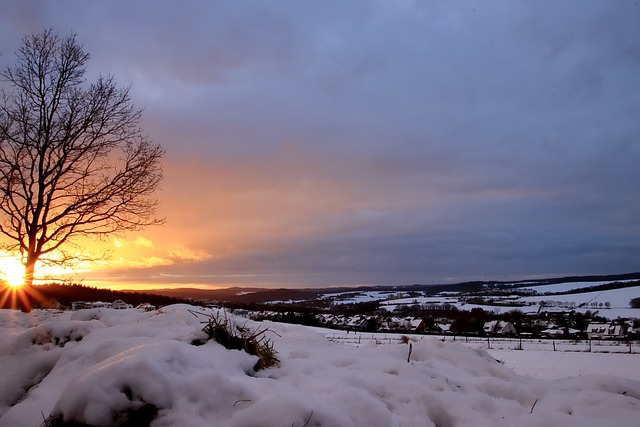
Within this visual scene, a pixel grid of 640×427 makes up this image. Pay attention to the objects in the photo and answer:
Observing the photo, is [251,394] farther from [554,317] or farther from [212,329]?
[554,317]

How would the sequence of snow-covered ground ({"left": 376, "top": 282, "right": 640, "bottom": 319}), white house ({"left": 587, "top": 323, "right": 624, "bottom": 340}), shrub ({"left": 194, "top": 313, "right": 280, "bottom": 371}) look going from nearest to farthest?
shrub ({"left": 194, "top": 313, "right": 280, "bottom": 371})
white house ({"left": 587, "top": 323, "right": 624, "bottom": 340})
snow-covered ground ({"left": 376, "top": 282, "right": 640, "bottom": 319})

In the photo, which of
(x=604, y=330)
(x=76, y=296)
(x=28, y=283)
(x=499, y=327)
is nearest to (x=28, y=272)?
(x=28, y=283)

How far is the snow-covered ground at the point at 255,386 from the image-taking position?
7.96 ft

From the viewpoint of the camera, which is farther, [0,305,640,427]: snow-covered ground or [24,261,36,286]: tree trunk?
[24,261,36,286]: tree trunk

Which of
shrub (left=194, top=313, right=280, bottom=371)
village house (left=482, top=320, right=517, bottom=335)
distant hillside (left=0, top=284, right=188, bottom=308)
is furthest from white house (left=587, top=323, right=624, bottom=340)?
shrub (left=194, top=313, right=280, bottom=371)

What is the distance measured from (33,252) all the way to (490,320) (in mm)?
107768

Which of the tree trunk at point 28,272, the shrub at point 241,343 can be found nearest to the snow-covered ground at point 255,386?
the shrub at point 241,343

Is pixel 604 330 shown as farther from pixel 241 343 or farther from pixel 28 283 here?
pixel 241 343

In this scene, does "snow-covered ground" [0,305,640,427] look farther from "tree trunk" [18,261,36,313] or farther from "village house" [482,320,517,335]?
"village house" [482,320,517,335]

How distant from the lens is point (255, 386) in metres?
2.74

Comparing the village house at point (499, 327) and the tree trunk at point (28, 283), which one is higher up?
the tree trunk at point (28, 283)

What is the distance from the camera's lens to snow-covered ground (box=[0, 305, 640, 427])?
7.96 ft

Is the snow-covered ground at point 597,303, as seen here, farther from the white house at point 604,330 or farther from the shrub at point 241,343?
the shrub at point 241,343

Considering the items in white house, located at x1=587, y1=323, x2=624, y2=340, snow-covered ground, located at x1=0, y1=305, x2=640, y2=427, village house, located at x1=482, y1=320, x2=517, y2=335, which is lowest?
village house, located at x1=482, y1=320, x2=517, y2=335
